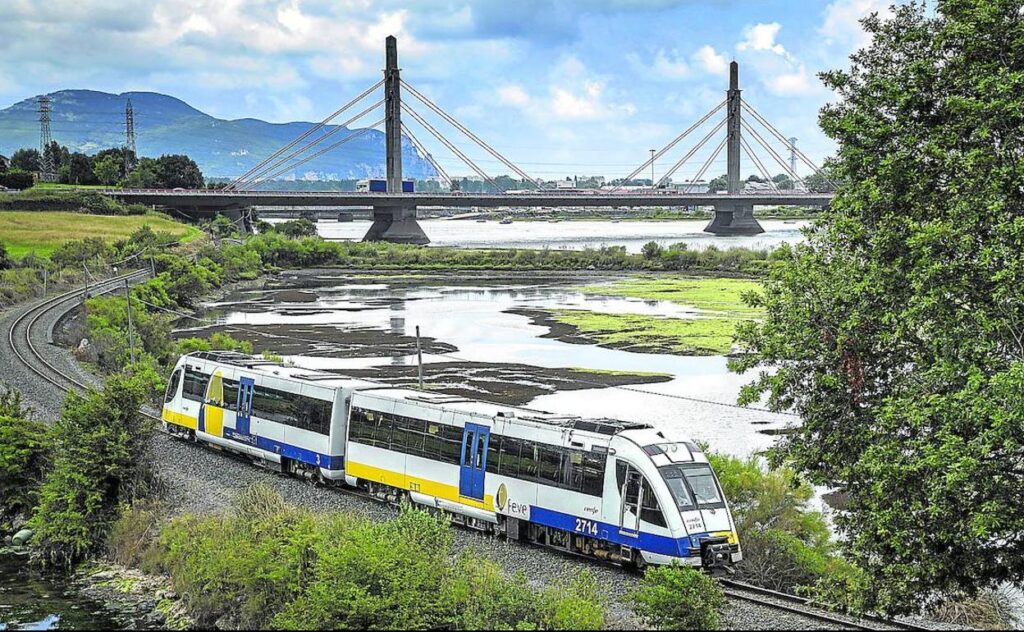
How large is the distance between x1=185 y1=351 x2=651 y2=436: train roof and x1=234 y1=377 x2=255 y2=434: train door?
37 centimetres

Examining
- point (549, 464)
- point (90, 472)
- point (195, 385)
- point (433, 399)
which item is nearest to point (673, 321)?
point (195, 385)

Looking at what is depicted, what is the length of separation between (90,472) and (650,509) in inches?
526

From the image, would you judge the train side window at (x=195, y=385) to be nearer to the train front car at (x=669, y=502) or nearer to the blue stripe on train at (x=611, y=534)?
the blue stripe on train at (x=611, y=534)

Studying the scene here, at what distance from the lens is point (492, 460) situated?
20375 mm

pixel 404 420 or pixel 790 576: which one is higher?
pixel 404 420

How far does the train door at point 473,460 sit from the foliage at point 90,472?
8.00 metres

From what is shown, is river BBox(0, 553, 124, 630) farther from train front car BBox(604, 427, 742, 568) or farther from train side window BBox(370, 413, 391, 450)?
train front car BBox(604, 427, 742, 568)

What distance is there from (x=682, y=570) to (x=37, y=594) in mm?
13149

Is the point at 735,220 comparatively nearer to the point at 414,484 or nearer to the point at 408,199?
the point at 408,199

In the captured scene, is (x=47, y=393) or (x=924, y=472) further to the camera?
(x=47, y=393)

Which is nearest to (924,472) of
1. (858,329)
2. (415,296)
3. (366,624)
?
(858,329)

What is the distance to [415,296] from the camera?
255 feet

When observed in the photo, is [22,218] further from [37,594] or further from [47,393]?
[37,594]

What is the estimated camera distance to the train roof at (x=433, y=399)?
Result: 19.2 metres
